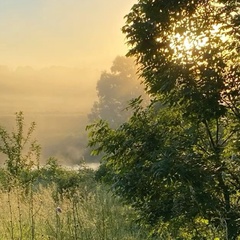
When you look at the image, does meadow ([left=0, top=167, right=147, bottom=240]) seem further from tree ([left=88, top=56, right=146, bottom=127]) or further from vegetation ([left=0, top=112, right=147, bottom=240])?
tree ([left=88, top=56, right=146, bottom=127])

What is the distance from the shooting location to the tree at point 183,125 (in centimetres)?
543

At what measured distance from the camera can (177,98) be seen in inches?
225

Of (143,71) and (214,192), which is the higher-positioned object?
(143,71)

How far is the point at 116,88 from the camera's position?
66562 mm

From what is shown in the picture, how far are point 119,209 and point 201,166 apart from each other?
19.0 ft

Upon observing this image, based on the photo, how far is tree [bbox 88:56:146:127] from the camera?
6469 cm

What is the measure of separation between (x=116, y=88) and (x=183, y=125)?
60.2m

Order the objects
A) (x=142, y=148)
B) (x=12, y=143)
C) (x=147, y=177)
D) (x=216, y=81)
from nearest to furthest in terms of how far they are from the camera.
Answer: (x=216, y=81)
(x=147, y=177)
(x=142, y=148)
(x=12, y=143)

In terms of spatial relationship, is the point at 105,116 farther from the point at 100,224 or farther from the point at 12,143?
the point at 100,224

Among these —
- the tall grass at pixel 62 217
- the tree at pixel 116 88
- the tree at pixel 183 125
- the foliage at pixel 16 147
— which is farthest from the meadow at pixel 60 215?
the tree at pixel 116 88

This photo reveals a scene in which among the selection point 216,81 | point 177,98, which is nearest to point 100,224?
point 177,98

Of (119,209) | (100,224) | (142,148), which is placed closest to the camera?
(142,148)

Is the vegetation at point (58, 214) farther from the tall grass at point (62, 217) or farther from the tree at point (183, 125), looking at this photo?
the tree at point (183, 125)

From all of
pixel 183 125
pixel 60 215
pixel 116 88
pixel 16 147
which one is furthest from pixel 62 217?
pixel 116 88
